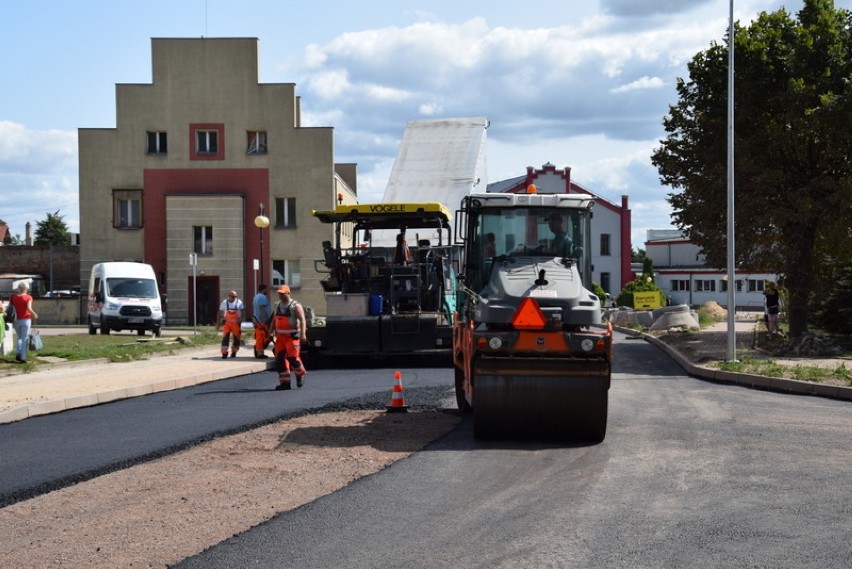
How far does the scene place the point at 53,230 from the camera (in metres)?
93.4

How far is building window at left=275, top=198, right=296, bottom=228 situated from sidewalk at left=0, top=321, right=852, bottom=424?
23.3 m

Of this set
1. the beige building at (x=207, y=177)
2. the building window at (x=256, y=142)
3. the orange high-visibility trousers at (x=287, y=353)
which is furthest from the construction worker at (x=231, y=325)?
the building window at (x=256, y=142)

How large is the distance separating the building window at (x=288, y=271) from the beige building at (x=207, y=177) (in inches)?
2.0

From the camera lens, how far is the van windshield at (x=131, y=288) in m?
37.6

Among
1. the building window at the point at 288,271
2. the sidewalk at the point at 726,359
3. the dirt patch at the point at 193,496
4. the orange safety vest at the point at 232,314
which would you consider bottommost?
the sidewalk at the point at 726,359

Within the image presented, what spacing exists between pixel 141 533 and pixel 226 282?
42939 mm

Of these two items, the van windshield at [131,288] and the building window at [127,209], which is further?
the building window at [127,209]

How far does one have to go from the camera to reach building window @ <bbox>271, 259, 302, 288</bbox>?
162 ft

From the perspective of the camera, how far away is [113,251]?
49938mm

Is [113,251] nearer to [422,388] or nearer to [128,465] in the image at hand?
[422,388]

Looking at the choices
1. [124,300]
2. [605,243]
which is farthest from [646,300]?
[124,300]

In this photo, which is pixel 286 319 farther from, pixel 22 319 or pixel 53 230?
pixel 53 230

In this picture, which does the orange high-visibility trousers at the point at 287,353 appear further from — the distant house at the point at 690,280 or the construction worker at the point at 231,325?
the distant house at the point at 690,280

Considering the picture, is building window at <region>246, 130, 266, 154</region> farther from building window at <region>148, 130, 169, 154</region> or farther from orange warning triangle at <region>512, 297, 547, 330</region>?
orange warning triangle at <region>512, 297, 547, 330</region>
